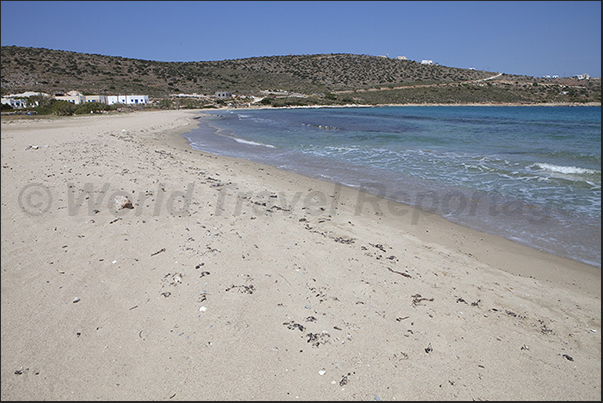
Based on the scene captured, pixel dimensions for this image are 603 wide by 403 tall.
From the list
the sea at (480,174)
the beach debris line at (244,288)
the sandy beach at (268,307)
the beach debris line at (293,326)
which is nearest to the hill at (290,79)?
the sea at (480,174)

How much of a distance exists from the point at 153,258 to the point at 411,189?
635 centimetres

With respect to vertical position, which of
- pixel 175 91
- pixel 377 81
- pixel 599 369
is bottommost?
pixel 599 369

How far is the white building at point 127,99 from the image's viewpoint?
40531 millimetres

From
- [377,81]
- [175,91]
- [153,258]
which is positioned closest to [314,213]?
[153,258]

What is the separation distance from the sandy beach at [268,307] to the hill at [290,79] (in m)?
50.2

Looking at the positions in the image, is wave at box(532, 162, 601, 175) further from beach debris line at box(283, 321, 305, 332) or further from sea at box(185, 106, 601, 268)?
beach debris line at box(283, 321, 305, 332)

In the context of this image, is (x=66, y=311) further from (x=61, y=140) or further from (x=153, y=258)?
(x=61, y=140)

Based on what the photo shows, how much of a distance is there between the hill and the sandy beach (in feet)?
165

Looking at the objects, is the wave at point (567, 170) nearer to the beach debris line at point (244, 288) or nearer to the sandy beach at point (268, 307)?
the sandy beach at point (268, 307)

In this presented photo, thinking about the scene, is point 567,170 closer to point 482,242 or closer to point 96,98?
point 482,242

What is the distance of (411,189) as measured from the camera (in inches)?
324

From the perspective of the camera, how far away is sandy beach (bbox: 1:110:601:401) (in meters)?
2.24

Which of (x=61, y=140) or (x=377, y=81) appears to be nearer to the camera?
(x=61, y=140)

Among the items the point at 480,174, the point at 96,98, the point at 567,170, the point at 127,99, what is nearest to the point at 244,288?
the point at 480,174
